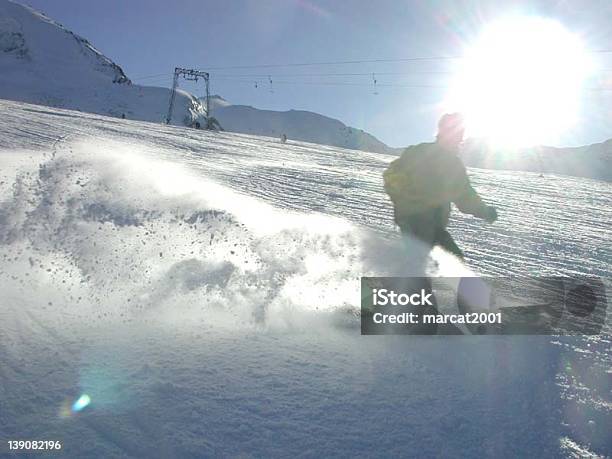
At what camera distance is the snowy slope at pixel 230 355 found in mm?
2055

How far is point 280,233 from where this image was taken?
579 cm

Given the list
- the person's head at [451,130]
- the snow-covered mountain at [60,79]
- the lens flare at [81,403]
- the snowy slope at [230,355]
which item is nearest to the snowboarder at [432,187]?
the person's head at [451,130]

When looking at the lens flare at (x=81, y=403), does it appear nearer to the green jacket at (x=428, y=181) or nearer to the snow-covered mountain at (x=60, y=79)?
the green jacket at (x=428, y=181)

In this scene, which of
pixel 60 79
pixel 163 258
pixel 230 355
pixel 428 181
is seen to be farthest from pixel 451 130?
pixel 60 79

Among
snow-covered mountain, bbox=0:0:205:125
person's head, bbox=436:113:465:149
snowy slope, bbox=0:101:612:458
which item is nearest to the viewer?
snowy slope, bbox=0:101:612:458

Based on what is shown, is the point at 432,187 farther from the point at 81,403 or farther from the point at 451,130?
the point at 81,403

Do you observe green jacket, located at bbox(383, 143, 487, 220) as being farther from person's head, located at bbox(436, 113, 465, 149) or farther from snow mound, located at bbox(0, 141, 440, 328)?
snow mound, located at bbox(0, 141, 440, 328)

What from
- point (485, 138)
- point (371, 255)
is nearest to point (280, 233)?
point (371, 255)

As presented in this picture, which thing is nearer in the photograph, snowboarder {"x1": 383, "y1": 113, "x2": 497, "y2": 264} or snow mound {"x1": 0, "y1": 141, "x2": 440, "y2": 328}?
snow mound {"x1": 0, "y1": 141, "x2": 440, "y2": 328}

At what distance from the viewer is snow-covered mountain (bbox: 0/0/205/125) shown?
89062 mm

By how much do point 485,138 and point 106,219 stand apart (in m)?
213

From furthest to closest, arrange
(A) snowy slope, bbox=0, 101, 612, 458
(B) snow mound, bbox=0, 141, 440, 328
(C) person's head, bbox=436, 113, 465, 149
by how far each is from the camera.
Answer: (C) person's head, bbox=436, 113, 465, 149 < (B) snow mound, bbox=0, 141, 440, 328 < (A) snowy slope, bbox=0, 101, 612, 458

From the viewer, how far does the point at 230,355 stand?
2.73 m

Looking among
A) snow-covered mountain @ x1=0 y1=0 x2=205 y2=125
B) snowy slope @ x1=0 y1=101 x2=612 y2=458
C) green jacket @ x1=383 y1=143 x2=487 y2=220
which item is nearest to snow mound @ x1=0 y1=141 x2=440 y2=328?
snowy slope @ x1=0 y1=101 x2=612 y2=458
